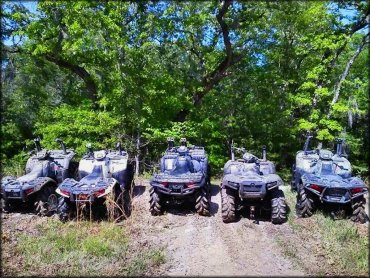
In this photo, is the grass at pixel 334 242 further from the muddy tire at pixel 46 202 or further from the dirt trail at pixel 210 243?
the muddy tire at pixel 46 202

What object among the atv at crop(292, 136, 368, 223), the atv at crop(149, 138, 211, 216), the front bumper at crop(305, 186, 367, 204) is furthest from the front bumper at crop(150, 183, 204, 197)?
the front bumper at crop(305, 186, 367, 204)

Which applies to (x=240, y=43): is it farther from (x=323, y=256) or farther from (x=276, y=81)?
(x=323, y=256)

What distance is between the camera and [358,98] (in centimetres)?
1795

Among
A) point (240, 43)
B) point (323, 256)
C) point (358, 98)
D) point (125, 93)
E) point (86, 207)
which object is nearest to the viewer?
point (323, 256)

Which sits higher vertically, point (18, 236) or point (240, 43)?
point (240, 43)

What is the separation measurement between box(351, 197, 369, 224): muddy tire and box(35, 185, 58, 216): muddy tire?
21.7 ft

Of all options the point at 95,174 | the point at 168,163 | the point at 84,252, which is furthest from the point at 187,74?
the point at 84,252

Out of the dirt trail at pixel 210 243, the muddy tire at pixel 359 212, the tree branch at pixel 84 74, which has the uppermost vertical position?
the tree branch at pixel 84 74

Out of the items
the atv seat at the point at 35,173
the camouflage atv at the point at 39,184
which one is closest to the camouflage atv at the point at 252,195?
the camouflage atv at the point at 39,184

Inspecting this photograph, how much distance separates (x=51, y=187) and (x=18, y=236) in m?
2.00

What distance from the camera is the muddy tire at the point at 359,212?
832 centimetres

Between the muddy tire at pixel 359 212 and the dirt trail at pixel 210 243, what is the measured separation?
1.50m

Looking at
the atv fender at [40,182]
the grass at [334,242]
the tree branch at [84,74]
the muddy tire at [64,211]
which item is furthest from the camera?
the tree branch at [84,74]

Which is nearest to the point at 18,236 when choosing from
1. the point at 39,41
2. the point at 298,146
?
the point at 39,41
